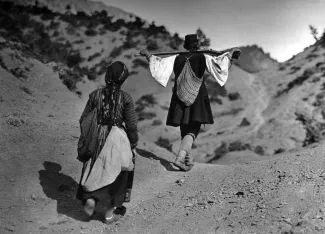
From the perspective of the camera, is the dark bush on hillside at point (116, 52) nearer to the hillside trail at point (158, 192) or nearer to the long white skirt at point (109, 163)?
the hillside trail at point (158, 192)

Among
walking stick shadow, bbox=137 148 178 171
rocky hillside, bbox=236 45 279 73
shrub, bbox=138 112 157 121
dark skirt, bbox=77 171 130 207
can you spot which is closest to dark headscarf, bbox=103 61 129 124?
dark skirt, bbox=77 171 130 207

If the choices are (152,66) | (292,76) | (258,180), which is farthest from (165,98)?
(258,180)

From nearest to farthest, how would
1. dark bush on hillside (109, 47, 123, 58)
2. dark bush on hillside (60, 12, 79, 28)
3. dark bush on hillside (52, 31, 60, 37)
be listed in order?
dark bush on hillside (109, 47, 123, 58) < dark bush on hillside (52, 31, 60, 37) < dark bush on hillside (60, 12, 79, 28)

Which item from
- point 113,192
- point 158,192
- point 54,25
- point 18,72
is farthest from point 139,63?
point 113,192

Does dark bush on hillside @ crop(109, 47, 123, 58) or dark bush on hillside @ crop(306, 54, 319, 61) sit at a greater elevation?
dark bush on hillside @ crop(306, 54, 319, 61)

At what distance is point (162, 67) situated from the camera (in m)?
5.99

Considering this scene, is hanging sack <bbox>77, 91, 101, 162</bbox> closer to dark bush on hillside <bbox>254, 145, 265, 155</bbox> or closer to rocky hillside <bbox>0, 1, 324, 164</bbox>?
rocky hillside <bbox>0, 1, 324, 164</bbox>

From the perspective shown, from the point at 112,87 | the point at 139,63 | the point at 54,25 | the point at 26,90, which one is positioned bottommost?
the point at 26,90

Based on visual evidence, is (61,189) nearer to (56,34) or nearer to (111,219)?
(111,219)

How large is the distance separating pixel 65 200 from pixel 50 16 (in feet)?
98.9

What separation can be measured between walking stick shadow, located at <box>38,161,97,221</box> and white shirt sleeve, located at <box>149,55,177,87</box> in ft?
6.69

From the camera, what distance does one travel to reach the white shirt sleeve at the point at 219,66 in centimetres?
575

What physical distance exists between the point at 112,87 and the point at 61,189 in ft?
5.57

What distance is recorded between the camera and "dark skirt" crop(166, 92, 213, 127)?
5781 millimetres
